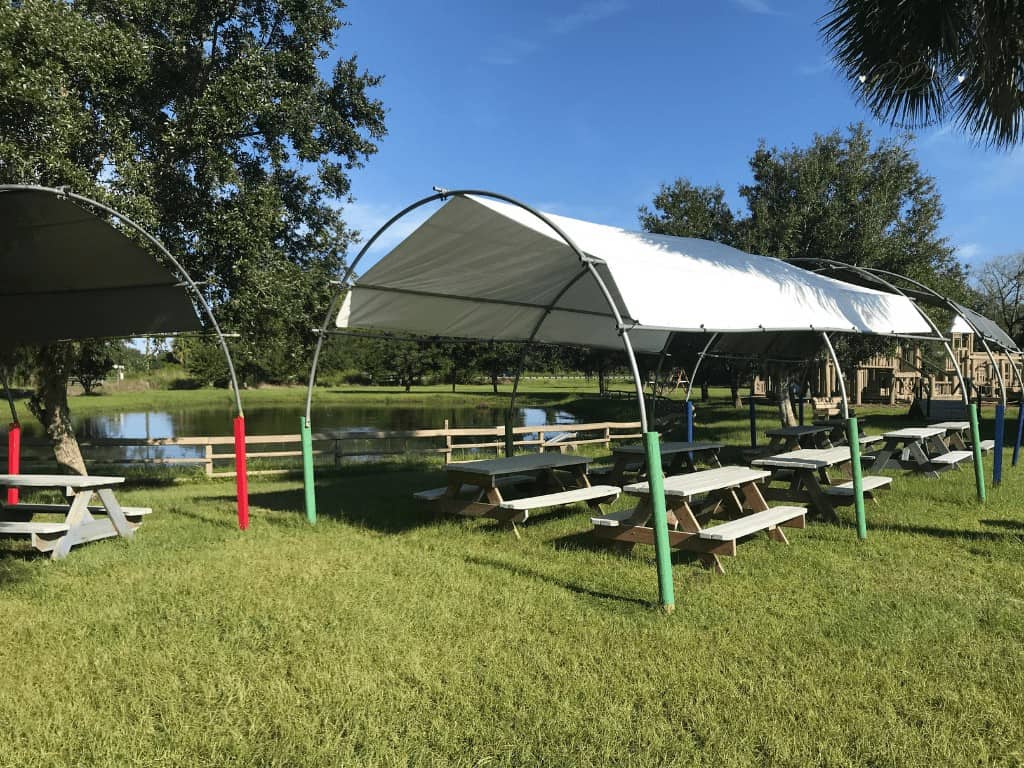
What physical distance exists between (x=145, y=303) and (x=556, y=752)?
7041 millimetres

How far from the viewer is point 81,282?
764cm

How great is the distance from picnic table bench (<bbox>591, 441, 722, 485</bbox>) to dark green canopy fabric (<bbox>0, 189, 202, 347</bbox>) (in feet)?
17.9

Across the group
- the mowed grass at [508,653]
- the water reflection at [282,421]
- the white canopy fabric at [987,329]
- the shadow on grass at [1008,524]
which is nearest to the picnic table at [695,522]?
the mowed grass at [508,653]

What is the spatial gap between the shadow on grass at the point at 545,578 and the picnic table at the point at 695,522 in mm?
700

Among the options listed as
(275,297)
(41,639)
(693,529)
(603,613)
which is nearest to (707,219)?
(275,297)

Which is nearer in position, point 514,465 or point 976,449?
point 514,465

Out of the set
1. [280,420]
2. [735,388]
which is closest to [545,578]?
[735,388]

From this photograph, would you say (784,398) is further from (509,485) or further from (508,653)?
(508,653)

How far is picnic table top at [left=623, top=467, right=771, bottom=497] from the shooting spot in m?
5.86

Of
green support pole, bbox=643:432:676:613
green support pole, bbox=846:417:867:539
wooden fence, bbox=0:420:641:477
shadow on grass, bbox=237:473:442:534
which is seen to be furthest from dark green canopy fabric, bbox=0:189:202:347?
green support pole, bbox=846:417:867:539

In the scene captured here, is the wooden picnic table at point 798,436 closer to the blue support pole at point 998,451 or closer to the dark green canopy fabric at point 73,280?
the blue support pole at point 998,451

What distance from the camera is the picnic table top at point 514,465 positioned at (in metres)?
7.36

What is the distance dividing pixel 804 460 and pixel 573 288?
344 cm

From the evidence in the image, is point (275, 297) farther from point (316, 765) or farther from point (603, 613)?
Result: point (316, 765)
